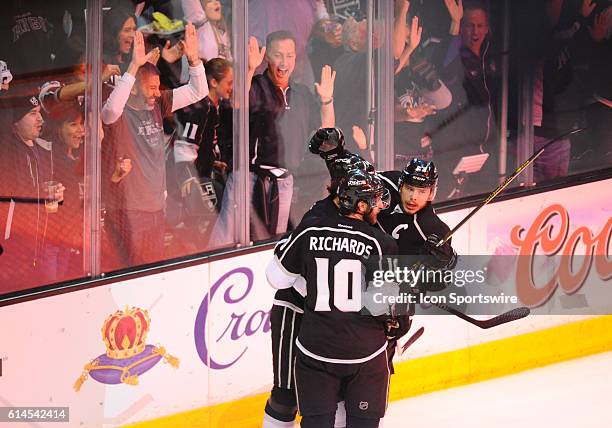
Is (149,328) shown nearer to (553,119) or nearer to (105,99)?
(105,99)

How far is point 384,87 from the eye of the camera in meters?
5.53

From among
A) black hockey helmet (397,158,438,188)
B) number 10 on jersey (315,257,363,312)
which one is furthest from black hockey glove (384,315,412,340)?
black hockey helmet (397,158,438,188)

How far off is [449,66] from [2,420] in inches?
117

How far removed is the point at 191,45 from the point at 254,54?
0.39m

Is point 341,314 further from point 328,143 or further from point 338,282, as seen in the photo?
point 328,143

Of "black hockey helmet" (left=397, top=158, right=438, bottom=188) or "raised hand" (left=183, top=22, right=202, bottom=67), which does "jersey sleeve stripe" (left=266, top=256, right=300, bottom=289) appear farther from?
"raised hand" (left=183, top=22, right=202, bottom=67)

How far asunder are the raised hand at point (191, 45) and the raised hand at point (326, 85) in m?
0.78

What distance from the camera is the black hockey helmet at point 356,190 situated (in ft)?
11.8

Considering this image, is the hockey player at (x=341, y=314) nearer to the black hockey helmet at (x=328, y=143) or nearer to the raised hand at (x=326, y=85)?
the black hockey helmet at (x=328, y=143)

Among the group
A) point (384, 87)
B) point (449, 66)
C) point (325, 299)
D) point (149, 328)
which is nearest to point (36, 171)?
point (149, 328)

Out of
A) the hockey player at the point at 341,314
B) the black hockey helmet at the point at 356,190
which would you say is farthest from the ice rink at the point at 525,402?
the black hockey helmet at the point at 356,190

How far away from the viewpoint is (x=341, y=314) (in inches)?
142

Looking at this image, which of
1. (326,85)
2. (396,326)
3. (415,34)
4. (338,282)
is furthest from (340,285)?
(415,34)

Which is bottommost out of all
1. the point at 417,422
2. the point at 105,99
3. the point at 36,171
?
the point at 417,422
